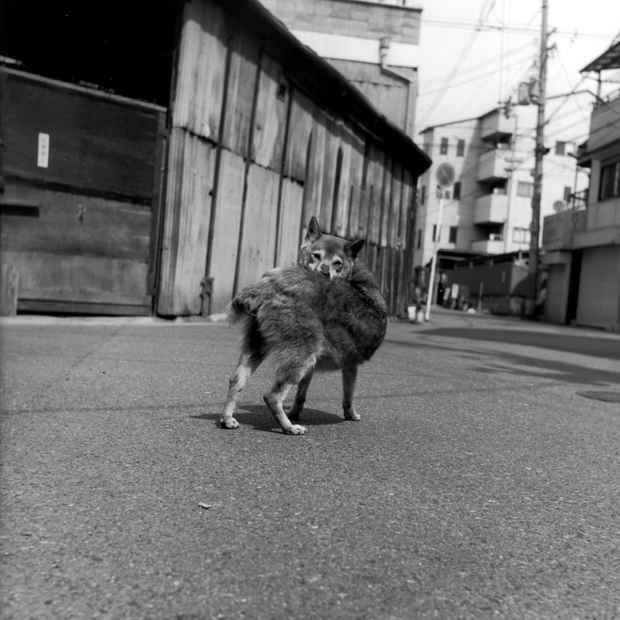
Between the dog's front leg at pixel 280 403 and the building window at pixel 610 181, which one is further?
the building window at pixel 610 181

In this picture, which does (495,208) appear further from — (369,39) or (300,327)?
(300,327)

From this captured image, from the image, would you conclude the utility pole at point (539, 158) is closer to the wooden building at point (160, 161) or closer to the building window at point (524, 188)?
the building window at point (524, 188)

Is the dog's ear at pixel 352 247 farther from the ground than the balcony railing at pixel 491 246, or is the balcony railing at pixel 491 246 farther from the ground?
the balcony railing at pixel 491 246

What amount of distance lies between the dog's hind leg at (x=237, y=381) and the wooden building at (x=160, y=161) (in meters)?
6.67

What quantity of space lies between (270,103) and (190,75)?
9.66ft

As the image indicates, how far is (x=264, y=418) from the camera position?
469 centimetres

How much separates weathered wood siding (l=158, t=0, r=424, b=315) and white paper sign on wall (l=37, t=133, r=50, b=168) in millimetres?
1843

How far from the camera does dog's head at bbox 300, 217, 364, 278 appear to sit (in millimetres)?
4664

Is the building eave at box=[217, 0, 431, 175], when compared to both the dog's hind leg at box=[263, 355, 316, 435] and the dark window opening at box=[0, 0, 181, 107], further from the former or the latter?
the dog's hind leg at box=[263, 355, 316, 435]

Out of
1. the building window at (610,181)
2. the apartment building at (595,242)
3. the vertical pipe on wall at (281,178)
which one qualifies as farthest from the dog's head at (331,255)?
the building window at (610,181)

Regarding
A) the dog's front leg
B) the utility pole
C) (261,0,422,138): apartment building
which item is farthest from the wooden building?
the utility pole

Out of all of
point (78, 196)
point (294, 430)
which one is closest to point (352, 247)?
point (294, 430)

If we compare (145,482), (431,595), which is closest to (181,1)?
(145,482)

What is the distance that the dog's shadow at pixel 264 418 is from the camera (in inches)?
173
